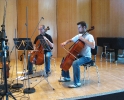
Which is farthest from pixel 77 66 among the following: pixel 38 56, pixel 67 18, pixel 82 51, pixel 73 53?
pixel 67 18

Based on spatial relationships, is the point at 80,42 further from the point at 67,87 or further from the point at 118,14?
the point at 118,14

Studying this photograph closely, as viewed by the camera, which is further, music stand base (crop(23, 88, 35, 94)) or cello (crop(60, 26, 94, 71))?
cello (crop(60, 26, 94, 71))

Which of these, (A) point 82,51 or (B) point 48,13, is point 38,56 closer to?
(A) point 82,51

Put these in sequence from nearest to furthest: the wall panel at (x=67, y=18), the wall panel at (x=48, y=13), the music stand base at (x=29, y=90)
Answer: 1. the music stand base at (x=29, y=90)
2. the wall panel at (x=48, y=13)
3. the wall panel at (x=67, y=18)

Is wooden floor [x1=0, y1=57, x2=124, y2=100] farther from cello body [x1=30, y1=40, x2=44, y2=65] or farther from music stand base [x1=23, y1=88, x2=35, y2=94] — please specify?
cello body [x1=30, y1=40, x2=44, y2=65]

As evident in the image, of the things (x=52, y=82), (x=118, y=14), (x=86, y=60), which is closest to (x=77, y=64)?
(x=86, y=60)

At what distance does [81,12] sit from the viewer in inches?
333

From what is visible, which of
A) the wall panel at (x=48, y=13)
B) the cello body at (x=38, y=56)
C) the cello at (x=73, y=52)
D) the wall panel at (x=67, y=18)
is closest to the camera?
the cello at (x=73, y=52)

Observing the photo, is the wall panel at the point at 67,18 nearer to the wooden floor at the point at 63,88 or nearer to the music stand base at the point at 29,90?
the wooden floor at the point at 63,88

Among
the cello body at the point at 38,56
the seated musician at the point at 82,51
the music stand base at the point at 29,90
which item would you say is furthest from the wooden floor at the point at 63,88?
the cello body at the point at 38,56

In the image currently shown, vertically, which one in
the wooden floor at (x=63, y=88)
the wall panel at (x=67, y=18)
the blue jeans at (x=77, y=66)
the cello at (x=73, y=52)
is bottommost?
the wooden floor at (x=63, y=88)

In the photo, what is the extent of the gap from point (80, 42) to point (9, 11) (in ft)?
16.8

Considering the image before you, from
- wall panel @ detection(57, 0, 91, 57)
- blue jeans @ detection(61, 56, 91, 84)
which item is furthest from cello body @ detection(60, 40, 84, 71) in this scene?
wall panel @ detection(57, 0, 91, 57)

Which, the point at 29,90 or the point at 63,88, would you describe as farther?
the point at 63,88
